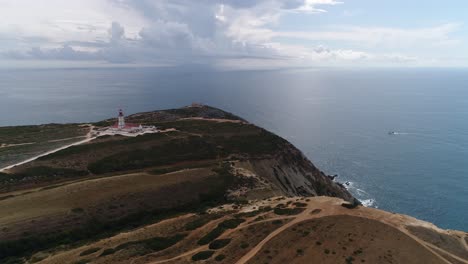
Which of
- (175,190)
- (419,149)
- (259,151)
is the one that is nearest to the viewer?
(175,190)

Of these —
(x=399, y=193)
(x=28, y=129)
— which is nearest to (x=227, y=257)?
(x=399, y=193)

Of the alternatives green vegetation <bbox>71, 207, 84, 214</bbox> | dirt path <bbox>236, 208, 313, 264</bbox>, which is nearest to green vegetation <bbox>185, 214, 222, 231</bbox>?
dirt path <bbox>236, 208, 313, 264</bbox>

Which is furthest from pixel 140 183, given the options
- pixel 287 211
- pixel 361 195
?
pixel 361 195

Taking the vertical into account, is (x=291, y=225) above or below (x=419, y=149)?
above

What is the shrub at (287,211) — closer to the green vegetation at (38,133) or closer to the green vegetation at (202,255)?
the green vegetation at (202,255)

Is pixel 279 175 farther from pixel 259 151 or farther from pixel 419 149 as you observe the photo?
pixel 419 149

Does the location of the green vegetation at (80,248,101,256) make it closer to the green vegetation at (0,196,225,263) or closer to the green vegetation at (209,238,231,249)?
the green vegetation at (0,196,225,263)

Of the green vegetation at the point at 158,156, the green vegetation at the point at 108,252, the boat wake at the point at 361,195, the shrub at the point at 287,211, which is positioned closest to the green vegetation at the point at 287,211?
the shrub at the point at 287,211
